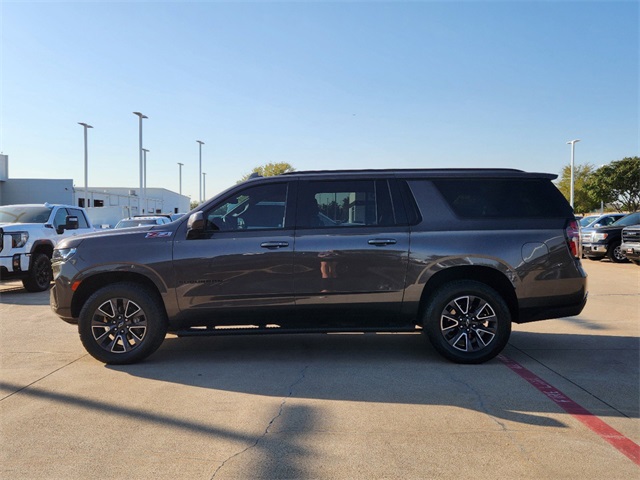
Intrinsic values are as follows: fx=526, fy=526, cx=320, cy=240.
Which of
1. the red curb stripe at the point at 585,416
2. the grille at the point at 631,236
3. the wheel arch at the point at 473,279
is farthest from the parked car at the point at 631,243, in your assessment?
the red curb stripe at the point at 585,416

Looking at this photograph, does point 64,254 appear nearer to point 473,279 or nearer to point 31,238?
point 473,279

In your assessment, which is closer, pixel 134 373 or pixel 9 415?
pixel 9 415

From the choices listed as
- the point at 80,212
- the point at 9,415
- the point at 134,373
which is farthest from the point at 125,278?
the point at 80,212

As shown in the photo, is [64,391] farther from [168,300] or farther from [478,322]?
[478,322]

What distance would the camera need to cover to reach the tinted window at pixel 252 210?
5590 mm

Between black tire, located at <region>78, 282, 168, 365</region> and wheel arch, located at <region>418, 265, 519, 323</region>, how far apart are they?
2785mm

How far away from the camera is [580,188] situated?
59031mm

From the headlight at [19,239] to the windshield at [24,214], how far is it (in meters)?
1.28

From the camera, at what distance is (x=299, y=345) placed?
6.48 meters

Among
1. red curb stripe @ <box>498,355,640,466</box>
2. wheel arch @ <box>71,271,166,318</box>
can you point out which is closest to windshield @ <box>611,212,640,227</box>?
red curb stripe @ <box>498,355,640,466</box>

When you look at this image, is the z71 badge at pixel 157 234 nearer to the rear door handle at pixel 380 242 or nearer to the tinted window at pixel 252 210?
the tinted window at pixel 252 210

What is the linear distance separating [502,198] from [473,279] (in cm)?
93

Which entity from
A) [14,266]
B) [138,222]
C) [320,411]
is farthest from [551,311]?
[138,222]

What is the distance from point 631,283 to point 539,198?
8.42 m
